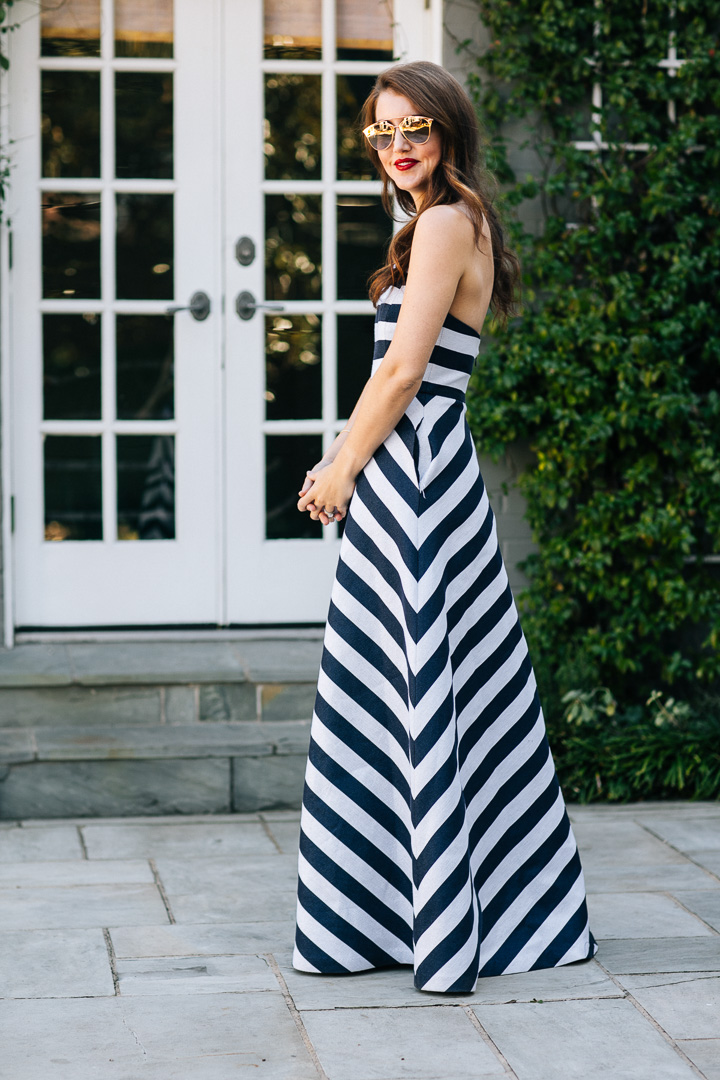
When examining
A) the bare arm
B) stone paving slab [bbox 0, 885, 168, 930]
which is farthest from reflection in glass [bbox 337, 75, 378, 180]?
stone paving slab [bbox 0, 885, 168, 930]

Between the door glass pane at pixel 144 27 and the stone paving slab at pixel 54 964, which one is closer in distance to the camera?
the stone paving slab at pixel 54 964

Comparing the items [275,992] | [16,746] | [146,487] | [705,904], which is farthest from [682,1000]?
[146,487]

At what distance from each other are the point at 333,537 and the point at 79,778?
1.33 meters

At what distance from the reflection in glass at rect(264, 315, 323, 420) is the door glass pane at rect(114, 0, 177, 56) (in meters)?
1.00

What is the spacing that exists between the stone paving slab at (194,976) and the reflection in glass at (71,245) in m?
2.56

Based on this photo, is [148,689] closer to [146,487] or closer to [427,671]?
[146,487]

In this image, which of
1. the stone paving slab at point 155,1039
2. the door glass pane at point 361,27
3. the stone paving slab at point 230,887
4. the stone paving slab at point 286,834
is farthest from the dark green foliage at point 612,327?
the stone paving slab at point 155,1039

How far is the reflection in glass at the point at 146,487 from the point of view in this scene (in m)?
4.55

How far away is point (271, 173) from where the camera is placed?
456 cm

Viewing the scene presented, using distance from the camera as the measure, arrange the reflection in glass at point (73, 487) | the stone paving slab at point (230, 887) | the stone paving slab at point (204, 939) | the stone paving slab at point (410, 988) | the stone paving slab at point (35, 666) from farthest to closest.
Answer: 1. the reflection in glass at point (73, 487)
2. the stone paving slab at point (35, 666)
3. the stone paving slab at point (230, 887)
4. the stone paving slab at point (204, 939)
5. the stone paving slab at point (410, 988)

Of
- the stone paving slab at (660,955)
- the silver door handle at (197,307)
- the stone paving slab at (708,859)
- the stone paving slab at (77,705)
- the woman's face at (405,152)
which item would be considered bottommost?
the stone paving slab at (708,859)

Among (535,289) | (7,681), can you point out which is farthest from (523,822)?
(535,289)

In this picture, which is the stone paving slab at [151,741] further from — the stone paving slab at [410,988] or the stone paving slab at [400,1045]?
the stone paving slab at [400,1045]

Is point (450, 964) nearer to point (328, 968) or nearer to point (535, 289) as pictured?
point (328, 968)
